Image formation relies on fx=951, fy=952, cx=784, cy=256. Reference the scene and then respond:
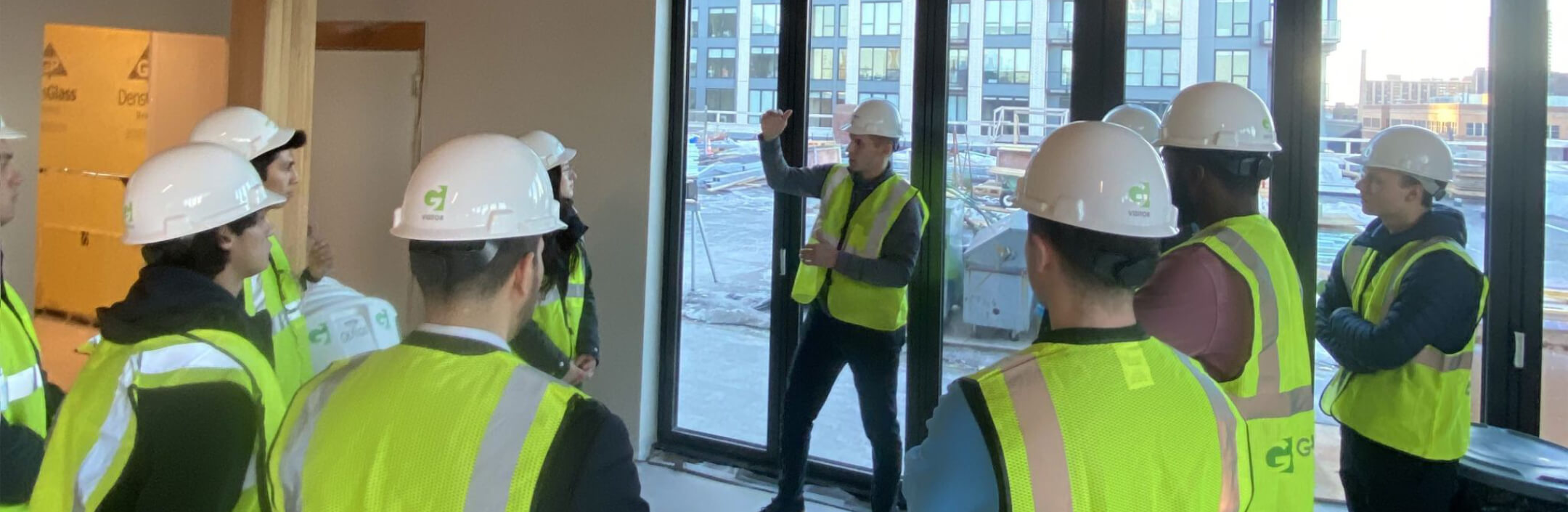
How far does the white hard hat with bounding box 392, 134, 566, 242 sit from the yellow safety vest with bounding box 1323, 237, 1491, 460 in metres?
2.27

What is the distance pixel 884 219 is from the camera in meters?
3.46

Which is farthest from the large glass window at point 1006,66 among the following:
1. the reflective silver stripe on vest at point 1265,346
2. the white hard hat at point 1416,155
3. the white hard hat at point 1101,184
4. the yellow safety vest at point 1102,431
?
the yellow safety vest at point 1102,431

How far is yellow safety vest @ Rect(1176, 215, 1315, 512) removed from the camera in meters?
1.70

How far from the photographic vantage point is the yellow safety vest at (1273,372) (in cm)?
170

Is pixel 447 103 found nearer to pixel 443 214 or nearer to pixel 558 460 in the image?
pixel 443 214

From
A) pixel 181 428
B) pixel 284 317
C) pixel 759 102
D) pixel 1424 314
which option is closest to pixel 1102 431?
pixel 181 428

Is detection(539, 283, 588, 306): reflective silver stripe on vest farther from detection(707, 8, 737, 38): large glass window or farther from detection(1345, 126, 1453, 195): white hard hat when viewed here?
detection(1345, 126, 1453, 195): white hard hat

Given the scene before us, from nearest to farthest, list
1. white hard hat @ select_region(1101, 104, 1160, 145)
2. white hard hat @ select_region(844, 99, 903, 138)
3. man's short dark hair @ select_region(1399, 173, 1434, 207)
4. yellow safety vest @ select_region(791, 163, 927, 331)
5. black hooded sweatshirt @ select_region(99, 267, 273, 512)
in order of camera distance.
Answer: black hooded sweatshirt @ select_region(99, 267, 273, 512) → man's short dark hair @ select_region(1399, 173, 1434, 207) → white hard hat @ select_region(1101, 104, 1160, 145) → yellow safety vest @ select_region(791, 163, 927, 331) → white hard hat @ select_region(844, 99, 903, 138)

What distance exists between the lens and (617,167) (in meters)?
4.17

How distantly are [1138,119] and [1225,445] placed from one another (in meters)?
1.85

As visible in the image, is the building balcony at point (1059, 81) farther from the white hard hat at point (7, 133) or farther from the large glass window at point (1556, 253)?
the white hard hat at point (7, 133)

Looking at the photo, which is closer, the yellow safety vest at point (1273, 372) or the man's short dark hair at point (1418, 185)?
the yellow safety vest at point (1273, 372)

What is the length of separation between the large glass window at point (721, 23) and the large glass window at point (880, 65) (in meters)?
0.63

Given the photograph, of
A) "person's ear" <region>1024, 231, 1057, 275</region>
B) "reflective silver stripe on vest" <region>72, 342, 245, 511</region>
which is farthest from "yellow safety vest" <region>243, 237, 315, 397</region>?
"person's ear" <region>1024, 231, 1057, 275</region>
